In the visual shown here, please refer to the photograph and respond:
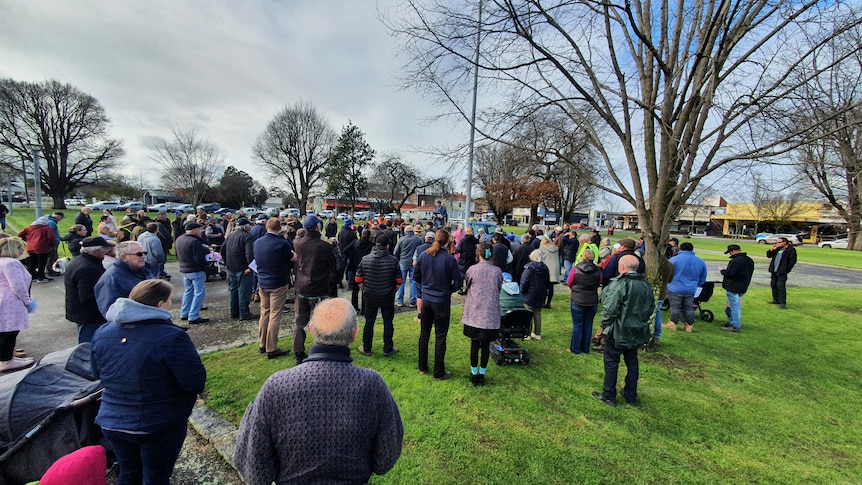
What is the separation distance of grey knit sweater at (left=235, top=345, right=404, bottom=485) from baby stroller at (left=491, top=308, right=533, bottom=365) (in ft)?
12.6

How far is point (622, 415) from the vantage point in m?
3.86

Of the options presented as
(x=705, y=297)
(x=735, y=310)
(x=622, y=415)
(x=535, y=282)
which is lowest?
(x=622, y=415)

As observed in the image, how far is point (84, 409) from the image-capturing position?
2.50m

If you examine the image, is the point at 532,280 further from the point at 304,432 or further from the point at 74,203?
the point at 74,203

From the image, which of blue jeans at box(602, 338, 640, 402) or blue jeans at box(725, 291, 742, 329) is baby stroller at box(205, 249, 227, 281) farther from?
blue jeans at box(725, 291, 742, 329)

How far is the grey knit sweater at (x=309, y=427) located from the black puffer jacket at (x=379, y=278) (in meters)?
3.47

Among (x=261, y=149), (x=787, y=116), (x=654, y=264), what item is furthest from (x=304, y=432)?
(x=261, y=149)

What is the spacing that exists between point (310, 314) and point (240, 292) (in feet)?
7.06

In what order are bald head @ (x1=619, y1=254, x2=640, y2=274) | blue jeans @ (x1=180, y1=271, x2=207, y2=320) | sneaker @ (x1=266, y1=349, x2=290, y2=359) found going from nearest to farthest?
bald head @ (x1=619, y1=254, x2=640, y2=274) < sneaker @ (x1=266, y1=349, x2=290, y2=359) < blue jeans @ (x1=180, y1=271, x2=207, y2=320)

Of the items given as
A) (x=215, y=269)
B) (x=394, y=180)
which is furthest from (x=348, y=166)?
(x=215, y=269)

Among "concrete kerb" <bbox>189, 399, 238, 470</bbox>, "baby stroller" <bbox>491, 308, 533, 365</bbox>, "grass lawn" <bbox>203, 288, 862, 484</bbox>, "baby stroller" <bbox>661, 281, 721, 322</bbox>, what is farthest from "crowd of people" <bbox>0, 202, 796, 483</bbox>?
"concrete kerb" <bbox>189, 399, 238, 470</bbox>

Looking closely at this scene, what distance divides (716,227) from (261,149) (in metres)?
74.2

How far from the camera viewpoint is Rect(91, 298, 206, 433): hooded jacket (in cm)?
208

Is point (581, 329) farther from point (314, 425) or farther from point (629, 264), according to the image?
point (314, 425)
